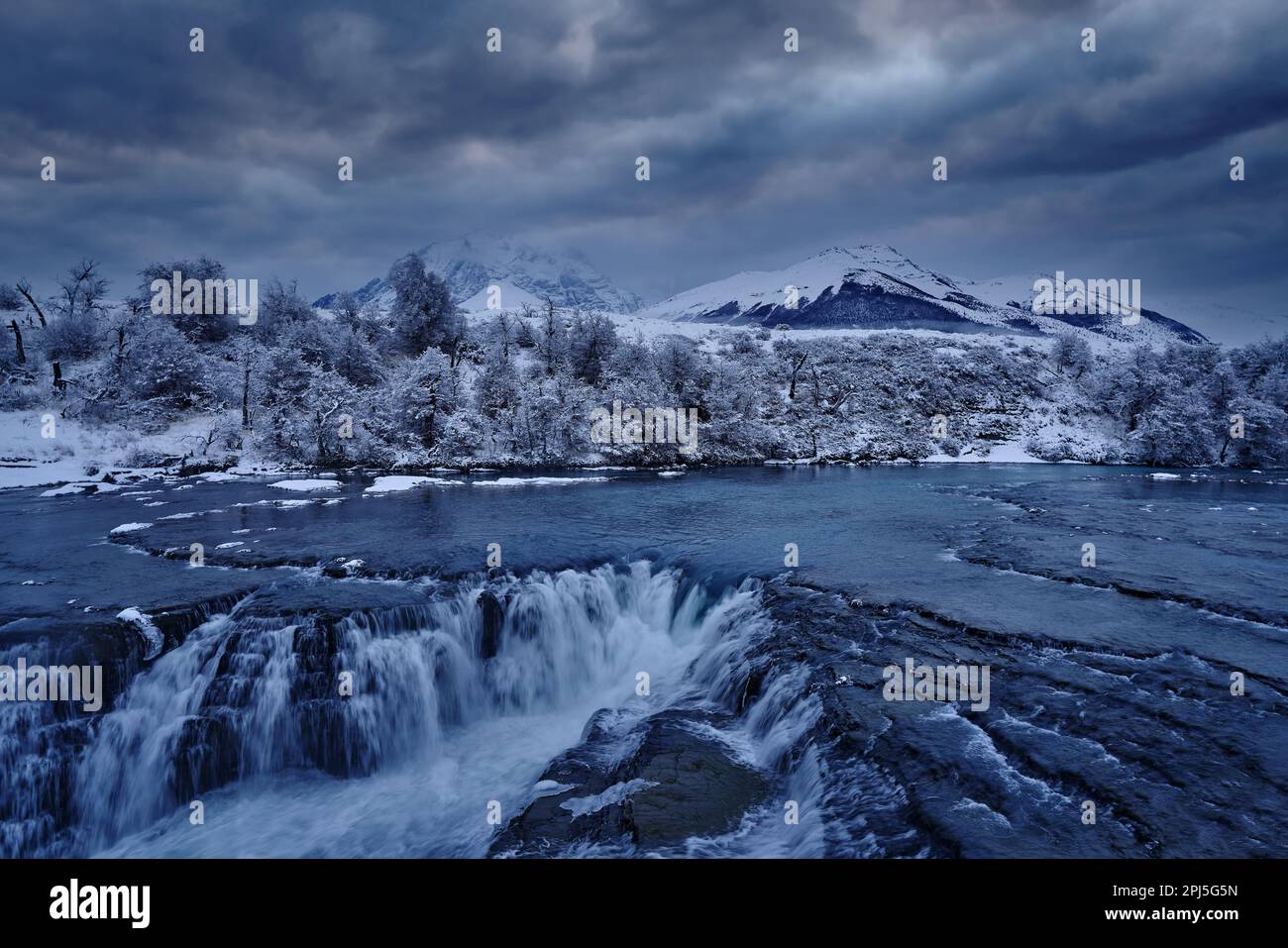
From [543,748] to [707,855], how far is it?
6223 mm

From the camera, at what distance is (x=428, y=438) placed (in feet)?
164

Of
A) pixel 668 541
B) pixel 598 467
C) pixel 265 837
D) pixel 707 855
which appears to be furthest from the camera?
pixel 598 467

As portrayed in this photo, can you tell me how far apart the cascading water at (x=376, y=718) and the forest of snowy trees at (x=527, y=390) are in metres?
34.8

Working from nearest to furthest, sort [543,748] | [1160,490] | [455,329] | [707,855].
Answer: [707,855] → [543,748] → [1160,490] → [455,329]

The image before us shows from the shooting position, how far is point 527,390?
51969mm

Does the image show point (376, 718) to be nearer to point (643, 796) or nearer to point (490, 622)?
point (490, 622)

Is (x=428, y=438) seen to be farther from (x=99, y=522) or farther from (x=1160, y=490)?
(x=1160, y=490)

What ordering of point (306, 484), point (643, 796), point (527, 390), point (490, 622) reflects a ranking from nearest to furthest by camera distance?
1. point (643, 796)
2. point (490, 622)
3. point (306, 484)
4. point (527, 390)

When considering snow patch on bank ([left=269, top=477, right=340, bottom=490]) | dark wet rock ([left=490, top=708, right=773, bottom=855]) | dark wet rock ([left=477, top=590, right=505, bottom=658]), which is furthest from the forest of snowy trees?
dark wet rock ([left=490, top=708, right=773, bottom=855])

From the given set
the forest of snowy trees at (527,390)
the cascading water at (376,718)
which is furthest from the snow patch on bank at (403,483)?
the cascading water at (376,718)

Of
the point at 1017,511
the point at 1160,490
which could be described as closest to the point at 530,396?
the point at 1017,511

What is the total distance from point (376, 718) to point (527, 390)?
136ft

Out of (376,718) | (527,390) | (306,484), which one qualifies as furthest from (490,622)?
(527,390)

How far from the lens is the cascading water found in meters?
10.5
